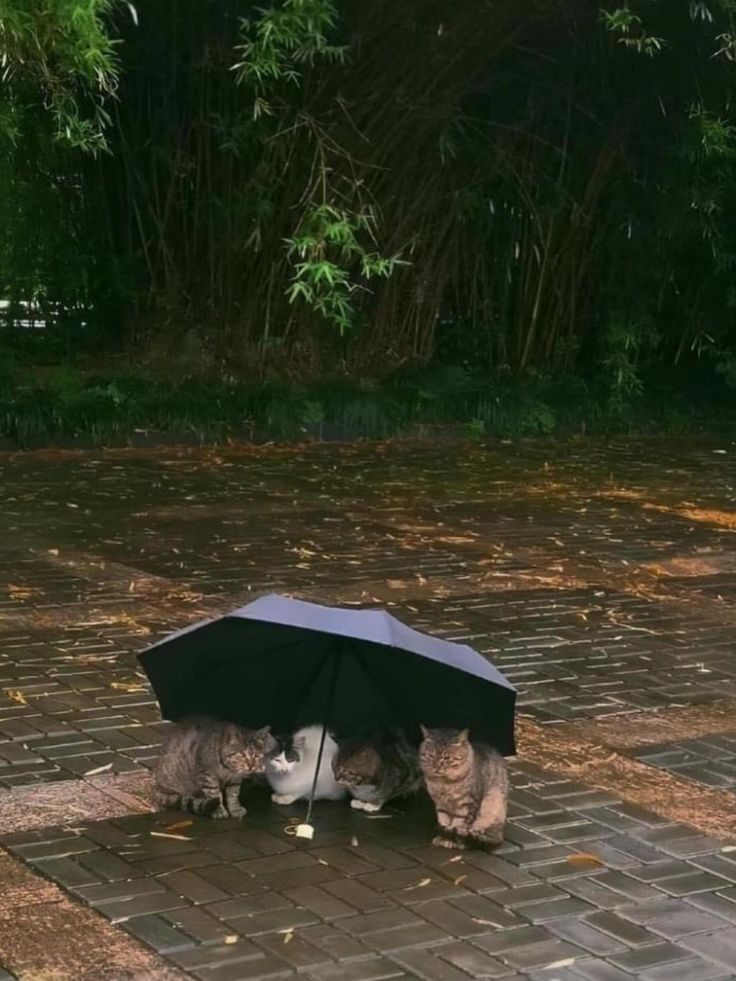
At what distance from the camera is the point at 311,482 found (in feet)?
34.9

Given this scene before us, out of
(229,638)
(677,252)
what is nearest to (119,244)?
(677,252)

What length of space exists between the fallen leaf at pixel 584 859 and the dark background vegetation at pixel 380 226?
661 cm

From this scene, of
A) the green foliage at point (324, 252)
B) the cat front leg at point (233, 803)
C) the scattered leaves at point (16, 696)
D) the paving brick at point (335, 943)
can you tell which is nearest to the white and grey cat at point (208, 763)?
the cat front leg at point (233, 803)

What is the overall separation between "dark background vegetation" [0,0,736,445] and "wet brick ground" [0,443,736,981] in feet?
4.61

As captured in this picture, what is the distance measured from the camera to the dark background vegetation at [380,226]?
11.7 meters

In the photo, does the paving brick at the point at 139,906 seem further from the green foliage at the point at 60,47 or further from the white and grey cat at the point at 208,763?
the green foliage at the point at 60,47

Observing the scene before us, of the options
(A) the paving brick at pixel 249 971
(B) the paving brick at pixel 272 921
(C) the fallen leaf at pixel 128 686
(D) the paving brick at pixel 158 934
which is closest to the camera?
(A) the paving brick at pixel 249 971

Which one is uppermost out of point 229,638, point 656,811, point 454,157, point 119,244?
point 454,157

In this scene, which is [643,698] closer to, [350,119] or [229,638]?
[229,638]

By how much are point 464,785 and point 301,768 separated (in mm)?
512

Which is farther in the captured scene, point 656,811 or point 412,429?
point 412,429

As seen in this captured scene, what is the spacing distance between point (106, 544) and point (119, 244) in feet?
19.4

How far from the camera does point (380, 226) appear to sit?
13.3m

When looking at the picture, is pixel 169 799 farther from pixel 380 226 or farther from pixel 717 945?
pixel 380 226
